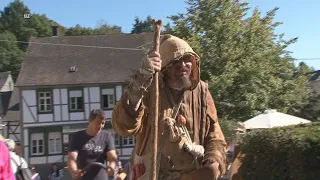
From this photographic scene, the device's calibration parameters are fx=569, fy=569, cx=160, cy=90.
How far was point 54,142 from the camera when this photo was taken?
135ft

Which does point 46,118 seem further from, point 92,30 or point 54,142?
point 92,30

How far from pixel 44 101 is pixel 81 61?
4.49 metres

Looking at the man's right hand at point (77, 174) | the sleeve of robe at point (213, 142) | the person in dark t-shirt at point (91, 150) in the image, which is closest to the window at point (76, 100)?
the person in dark t-shirt at point (91, 150)

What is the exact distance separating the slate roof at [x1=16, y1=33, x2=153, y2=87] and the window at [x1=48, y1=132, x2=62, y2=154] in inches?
145

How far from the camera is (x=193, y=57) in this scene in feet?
11.3

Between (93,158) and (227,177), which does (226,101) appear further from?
(93,158)

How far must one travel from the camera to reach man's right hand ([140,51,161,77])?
2926mm

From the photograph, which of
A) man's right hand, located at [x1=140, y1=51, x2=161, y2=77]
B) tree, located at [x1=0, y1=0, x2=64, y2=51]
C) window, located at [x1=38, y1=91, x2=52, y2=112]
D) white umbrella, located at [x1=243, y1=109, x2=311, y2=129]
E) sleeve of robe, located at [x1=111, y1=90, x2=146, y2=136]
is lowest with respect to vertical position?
white umbrella, located at [x1=243, y1=109, x2=311, y2=129]

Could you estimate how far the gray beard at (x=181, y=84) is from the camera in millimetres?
3385

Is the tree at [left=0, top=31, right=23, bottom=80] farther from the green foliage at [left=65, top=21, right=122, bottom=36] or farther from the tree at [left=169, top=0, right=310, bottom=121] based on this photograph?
the tree at [left=169, top=0, right=310, bottom=121]

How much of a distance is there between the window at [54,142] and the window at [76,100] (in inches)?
88.6

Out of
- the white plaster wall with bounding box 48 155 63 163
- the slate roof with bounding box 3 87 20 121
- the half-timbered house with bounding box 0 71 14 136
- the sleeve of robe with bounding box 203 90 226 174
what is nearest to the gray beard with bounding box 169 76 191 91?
the sleeve of robe with bounding box 203 90 226 174

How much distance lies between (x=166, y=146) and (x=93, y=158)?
3.07 meters

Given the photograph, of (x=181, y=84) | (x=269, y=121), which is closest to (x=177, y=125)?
(x=181, y=84)
